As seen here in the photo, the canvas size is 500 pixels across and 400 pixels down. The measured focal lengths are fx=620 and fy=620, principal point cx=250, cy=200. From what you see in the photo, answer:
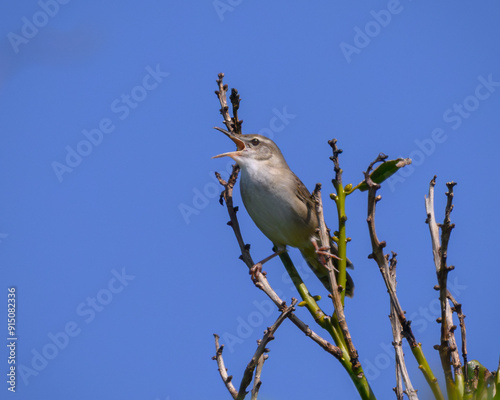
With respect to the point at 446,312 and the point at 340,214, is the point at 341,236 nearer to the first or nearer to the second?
the point at 340,214

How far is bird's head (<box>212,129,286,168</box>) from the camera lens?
18.6 feet

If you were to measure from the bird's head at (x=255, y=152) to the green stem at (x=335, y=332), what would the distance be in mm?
2284

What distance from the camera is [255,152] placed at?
587 centimetres

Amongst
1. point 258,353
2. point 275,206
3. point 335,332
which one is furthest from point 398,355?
point 275,206

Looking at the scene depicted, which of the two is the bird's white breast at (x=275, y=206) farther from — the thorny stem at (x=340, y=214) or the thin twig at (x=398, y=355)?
the thin twig at (x=398, y=355)

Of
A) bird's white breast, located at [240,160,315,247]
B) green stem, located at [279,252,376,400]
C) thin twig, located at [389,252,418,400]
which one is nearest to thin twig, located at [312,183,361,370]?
green stem, located at [279,252,376,400]

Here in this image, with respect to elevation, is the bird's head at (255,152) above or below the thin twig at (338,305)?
above

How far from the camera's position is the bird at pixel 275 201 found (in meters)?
5.61

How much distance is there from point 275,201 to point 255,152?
0.52 metres

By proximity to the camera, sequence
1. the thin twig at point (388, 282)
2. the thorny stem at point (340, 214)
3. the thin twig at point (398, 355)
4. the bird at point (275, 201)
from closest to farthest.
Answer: the thin twig at point (398, 355)
the thin twig at point (388, 282)
the thorny stem at point (340, 214)
the bird at point (275, 201)

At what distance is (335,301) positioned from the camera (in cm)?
282

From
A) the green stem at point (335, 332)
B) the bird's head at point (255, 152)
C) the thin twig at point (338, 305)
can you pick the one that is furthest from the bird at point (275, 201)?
the thin twig at point (338, 305)

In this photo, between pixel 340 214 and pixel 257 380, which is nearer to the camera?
pixel 257 380

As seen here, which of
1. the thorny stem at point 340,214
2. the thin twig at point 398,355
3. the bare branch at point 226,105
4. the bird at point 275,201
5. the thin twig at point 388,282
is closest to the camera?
the thin twig at point 398,355
